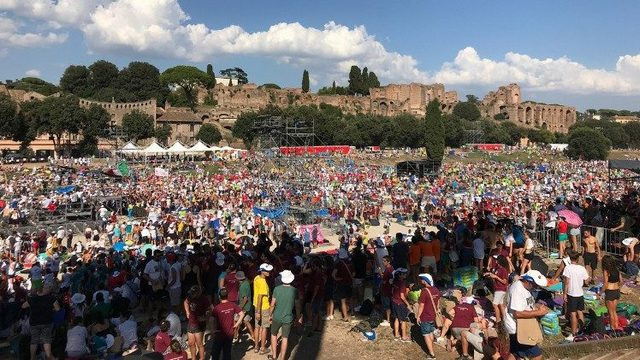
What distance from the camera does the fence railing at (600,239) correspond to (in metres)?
11.4

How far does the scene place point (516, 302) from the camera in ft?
18.7

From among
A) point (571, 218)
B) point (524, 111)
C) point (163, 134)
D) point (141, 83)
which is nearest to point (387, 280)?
point (571, 218)

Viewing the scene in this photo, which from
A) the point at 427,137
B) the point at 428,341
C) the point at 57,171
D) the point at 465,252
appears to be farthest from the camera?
the point at 427,137

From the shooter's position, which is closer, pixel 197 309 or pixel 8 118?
pixel 197 309

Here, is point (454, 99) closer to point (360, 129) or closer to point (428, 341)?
point (360, 129)

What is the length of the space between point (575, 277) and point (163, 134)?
6078 cm

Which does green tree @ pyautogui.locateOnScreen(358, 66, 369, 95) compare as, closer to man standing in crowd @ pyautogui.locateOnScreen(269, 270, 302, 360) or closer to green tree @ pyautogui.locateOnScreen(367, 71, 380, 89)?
green tree @ pyautogui.locateOnScreen(367, 71, 380, 89)

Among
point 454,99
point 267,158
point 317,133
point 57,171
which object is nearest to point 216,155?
point 267,158

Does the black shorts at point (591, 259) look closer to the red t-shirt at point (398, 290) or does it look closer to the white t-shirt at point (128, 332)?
the red t-shirt at point (398, 290)

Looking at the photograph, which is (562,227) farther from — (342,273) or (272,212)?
(272,212)

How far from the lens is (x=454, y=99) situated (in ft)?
Answer: 351

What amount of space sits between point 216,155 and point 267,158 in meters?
11.6

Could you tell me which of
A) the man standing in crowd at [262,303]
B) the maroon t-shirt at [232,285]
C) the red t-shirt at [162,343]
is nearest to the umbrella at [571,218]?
the man standing in crowd at [262,303]

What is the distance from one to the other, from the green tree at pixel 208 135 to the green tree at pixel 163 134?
4.03 metres
